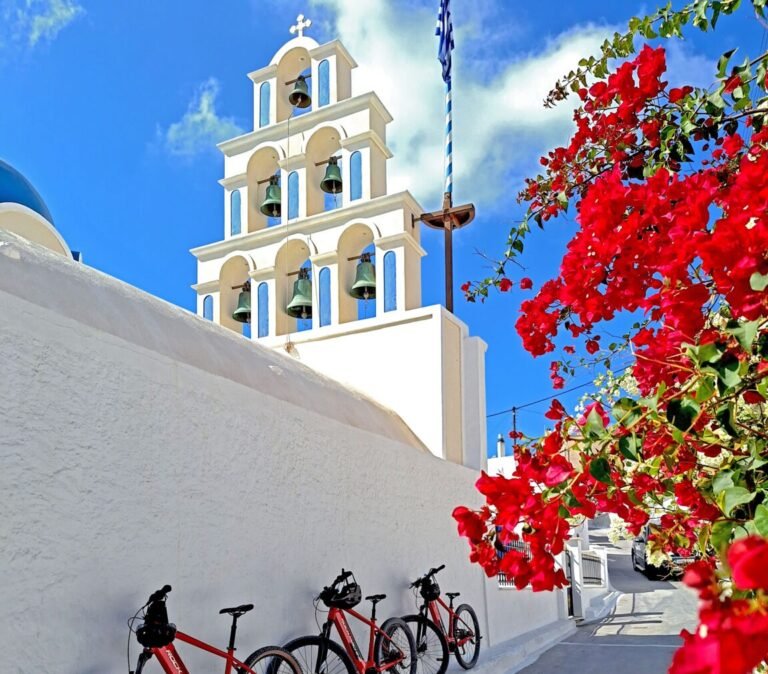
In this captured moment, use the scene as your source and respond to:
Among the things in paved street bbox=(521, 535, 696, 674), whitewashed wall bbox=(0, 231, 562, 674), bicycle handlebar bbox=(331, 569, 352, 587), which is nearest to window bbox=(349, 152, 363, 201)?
whitewashed wall bbox=(0, 231, 562, 674)

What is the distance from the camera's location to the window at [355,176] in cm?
856

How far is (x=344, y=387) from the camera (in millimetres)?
7270

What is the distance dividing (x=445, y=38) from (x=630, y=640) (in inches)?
309

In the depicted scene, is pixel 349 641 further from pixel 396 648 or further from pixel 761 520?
pixel 761 520

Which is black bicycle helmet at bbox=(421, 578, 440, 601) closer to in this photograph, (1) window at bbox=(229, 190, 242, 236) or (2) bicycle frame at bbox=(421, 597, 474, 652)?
(2) bicycle frame at bbox=(421, 597, 474, 652)

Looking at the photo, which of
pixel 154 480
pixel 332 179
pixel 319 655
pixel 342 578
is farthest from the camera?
pixel 332 179

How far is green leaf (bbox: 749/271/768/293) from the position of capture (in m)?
1.25

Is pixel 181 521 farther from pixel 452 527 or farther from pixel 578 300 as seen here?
pixel 452 527

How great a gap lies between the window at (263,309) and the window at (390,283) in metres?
1.41

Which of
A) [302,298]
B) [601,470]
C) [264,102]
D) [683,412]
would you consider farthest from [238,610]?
[264,102]

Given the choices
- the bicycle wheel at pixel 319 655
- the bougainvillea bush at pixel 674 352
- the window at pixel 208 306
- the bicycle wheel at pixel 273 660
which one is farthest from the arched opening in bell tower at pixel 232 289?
the bougainvillea bush at pixel 674 352

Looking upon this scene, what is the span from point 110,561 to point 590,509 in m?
2.72

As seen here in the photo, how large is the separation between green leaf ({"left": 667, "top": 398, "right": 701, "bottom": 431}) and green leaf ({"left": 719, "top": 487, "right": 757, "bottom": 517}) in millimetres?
127

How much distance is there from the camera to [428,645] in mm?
6652
